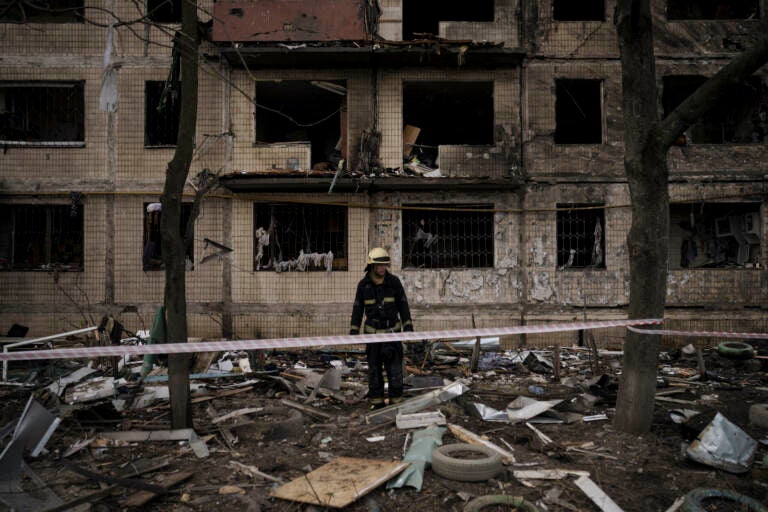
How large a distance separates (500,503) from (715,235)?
39.4 feet

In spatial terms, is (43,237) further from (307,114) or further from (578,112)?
(578,112)

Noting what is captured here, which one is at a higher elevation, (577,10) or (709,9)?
(577,10)

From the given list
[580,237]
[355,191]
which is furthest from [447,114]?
[580,237]

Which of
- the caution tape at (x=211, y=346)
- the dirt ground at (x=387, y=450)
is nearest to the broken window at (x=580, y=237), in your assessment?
the dirt ground at (x=387, y=450)

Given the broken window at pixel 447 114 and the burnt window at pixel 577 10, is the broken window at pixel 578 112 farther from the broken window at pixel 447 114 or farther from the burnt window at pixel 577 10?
the burnt window at pixel 577 10

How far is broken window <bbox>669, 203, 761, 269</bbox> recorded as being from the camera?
12102 mm

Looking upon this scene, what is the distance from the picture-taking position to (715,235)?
12836 mm

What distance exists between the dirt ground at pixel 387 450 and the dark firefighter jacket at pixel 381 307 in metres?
1.10

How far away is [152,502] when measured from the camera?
397 centimetres

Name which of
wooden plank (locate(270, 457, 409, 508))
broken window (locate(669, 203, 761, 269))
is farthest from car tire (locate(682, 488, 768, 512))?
broken window (locate(669, 203, 761, 269))

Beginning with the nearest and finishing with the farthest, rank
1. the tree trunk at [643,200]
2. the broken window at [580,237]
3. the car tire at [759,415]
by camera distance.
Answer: the tree trunk at [643,200] → the car tire at [759,415] → the broken window at [580,237]

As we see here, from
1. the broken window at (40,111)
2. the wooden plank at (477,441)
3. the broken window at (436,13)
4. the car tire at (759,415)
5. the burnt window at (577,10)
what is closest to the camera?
the wooden plank at (477,441)

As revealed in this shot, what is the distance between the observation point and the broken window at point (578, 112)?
12984 millimetres

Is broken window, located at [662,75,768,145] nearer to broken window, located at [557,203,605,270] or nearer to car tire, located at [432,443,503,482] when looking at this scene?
broken window, located at [557,203,605,270]
